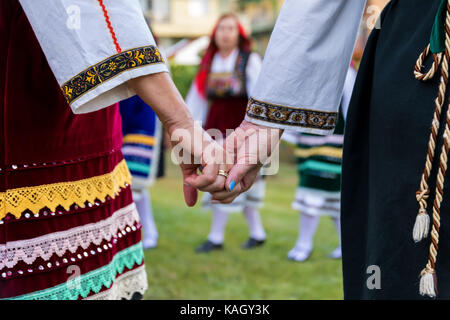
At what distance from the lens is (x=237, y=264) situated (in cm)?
412

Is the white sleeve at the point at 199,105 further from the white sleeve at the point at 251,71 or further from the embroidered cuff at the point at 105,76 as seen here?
the embroidered cuff at the point at 105,76

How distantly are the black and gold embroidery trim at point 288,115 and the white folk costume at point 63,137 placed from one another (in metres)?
0.27

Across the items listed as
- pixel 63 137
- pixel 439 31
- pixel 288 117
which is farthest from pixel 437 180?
pixel 63 137

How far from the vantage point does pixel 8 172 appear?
1.31m

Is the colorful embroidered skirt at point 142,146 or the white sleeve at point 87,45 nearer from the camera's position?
the white sleeve at point 87,45

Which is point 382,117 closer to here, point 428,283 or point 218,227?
point 428,283

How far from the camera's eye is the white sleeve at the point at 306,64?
126 cm

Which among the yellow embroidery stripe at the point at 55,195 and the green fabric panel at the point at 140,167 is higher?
the yellow embroidery stripe at the point at 55,195

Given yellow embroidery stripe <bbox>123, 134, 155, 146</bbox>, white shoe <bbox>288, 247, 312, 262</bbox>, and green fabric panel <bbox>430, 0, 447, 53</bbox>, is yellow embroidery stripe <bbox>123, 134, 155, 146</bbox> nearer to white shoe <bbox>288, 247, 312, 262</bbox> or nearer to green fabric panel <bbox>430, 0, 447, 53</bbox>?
white shoe <bbox>288, 247, 312, 262</bbox>

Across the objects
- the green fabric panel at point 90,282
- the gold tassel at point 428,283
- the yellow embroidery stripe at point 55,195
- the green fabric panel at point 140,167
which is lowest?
the green fabric panel at point 140,167

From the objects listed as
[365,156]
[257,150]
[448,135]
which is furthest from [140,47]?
[448,135]

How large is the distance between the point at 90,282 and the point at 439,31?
1.07 meters

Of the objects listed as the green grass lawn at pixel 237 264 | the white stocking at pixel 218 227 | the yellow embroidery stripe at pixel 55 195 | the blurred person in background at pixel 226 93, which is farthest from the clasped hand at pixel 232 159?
the white stocking at pixel 218 227
